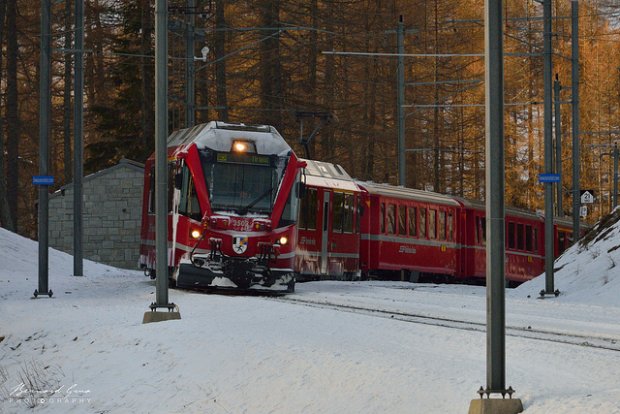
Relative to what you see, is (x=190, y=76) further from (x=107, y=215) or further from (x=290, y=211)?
(x=290, y=211)

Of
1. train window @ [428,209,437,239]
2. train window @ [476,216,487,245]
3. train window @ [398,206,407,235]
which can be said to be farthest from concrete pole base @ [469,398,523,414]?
train window @ [476,216,487,245]

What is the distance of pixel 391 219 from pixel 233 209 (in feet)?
37.4

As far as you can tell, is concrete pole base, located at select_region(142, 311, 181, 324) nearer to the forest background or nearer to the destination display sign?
the destination display sign

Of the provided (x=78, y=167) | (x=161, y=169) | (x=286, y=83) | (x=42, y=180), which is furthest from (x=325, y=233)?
(x=286, y=83)

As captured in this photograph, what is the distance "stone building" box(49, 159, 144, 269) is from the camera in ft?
140

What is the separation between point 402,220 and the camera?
113ft

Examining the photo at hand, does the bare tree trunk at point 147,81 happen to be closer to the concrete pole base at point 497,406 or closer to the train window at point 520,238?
the train window at point 520,238

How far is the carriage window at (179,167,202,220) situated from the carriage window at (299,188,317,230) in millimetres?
5743

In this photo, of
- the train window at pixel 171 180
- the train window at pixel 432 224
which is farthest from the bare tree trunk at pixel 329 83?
the train window at pixel 171 180

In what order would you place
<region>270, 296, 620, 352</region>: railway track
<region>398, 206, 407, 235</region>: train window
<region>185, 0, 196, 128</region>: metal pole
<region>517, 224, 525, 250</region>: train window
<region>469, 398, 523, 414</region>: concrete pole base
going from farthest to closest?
<region>517, 224, 525, 250</region>: train window < <region>185, 0, 196, 128</region>: metal pole < <region>398, 206, 407, 235</region>: train window < <region>270, 296, 620, 352</region>: railway track < <region>469, 398, 523, 414</region>: concrete pole base

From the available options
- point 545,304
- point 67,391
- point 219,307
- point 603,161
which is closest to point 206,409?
point 67,391

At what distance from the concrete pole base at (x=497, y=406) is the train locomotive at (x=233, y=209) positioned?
13376mm

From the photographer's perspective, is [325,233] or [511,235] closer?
[325,233]

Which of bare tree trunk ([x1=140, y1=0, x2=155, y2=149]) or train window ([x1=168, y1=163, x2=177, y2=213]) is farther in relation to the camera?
bare tree trunk ([x1=140, y1=0, x2=155, y2=149])
